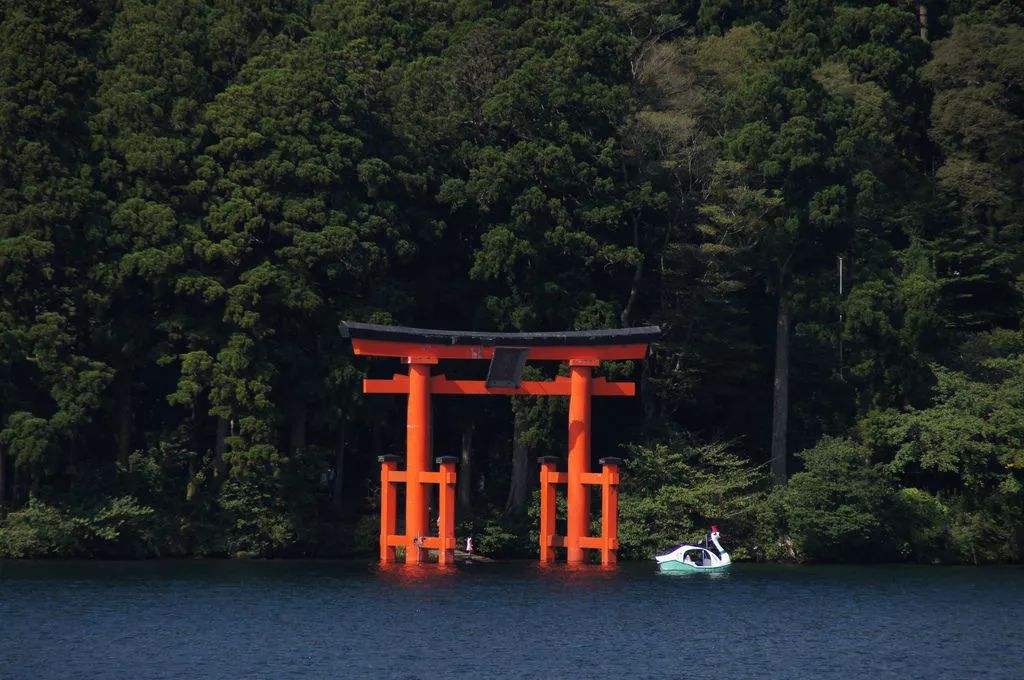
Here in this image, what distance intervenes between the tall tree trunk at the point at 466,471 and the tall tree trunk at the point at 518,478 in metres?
1.24

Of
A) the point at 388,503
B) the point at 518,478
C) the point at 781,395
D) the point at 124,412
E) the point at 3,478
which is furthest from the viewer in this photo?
the point at 781,395

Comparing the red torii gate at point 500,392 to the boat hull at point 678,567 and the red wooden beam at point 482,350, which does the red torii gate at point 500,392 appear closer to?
the red wooden beam at point 482,350

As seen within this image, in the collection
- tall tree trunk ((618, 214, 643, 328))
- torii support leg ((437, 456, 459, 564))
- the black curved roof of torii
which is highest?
tall tree trunk ((618, 214, 643, 328))

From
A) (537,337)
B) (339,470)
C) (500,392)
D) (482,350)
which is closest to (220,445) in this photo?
(339,470)

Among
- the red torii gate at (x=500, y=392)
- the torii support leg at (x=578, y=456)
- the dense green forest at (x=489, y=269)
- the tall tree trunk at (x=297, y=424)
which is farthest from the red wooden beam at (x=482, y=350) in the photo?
the tall tree trunk at (x=297, y=424)

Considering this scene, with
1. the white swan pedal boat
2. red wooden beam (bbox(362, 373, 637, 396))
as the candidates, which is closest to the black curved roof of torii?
red wooden beam (bbox(362, 373, 637, 396))

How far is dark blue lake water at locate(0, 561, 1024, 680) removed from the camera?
140 ft

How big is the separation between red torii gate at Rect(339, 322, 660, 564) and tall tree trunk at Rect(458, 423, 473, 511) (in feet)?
16.3

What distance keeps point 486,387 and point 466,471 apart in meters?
5.80

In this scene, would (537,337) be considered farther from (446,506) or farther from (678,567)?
(678,567)

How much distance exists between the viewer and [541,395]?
6012 centimetres

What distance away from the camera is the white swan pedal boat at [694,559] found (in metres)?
Answer: 56.9

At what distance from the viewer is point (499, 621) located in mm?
47469

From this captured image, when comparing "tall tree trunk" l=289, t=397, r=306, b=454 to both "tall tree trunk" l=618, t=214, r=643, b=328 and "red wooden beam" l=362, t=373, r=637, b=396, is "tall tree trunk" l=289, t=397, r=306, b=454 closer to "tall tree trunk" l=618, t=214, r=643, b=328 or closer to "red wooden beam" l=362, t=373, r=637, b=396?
"red wooden beam" l=362, t=373, r=637, b=396
